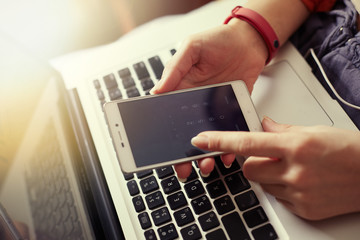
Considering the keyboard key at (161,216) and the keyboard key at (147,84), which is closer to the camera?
the keyboard key at (161,216)

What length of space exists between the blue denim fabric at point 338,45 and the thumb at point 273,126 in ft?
0.45

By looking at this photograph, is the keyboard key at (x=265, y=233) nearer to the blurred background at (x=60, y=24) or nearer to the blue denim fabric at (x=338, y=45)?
the blue denim fabric at (x=338, y=45)

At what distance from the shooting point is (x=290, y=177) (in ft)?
1.44

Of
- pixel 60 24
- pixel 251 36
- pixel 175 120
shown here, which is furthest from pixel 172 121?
pixel 60 24

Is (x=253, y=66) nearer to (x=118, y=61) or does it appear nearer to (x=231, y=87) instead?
(x=231, y=87)

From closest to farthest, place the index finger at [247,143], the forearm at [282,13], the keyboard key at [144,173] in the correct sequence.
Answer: the index finger at [247,143] < the keyboard key at [144,173] < the forearm at [282,13]

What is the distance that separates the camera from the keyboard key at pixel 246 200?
1.55 ft

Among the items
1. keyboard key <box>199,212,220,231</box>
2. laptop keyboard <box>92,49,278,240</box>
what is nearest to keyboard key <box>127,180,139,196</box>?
laptop keyboard <box>92,49,278,240</box>

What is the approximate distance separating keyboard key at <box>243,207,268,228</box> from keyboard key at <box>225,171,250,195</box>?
0.03 meters

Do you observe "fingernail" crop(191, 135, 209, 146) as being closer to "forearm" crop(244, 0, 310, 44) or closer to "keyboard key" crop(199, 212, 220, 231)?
"keyboard key" crop(199, 212, 220, 231)

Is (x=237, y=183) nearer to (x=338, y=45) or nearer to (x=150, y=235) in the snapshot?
(x=150, y=235)

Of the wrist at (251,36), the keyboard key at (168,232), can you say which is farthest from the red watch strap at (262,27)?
the keyboard key at (168,232)

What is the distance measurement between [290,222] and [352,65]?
272 mm

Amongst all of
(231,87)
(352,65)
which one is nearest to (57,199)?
(231,87)
